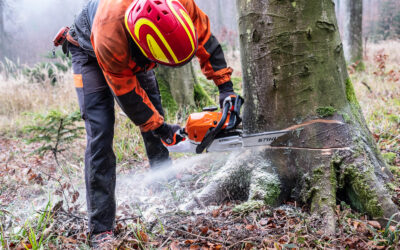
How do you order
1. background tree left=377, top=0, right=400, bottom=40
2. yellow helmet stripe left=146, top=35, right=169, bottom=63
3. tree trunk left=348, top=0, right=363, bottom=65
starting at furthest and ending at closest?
background tree left=377, top=0, right=400, bottom=40 < tree trunk left=348, top=0, right=363, bottom=65 < yellow helmet stripe left=146, top=35, right=169, bottom=63

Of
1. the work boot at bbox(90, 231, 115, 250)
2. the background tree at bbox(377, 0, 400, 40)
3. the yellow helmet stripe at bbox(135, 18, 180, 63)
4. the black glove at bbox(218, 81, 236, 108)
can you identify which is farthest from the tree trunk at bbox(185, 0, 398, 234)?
the background tree at bbox(377, 0, 400, 40)

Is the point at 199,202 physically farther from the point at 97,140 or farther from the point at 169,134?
the point at 97,140

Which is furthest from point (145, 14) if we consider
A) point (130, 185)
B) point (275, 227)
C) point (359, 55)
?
point (359, 55)

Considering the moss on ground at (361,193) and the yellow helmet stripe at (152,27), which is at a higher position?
the yellow helmet stripe at (152,27)

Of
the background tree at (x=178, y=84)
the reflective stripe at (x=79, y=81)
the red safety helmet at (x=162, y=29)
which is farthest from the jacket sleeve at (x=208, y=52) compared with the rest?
the background tree at (x=178, y=84)

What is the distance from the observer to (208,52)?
233 cm

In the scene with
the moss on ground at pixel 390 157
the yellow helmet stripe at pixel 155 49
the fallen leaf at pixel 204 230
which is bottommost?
the fallen leaf at pixel 204 230

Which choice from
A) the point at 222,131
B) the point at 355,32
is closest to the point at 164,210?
the point at 222,131

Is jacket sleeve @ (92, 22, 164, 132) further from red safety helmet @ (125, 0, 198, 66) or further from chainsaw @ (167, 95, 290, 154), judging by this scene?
chainsaw @ (167, 95, 290, 154)

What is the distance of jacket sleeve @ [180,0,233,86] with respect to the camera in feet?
7.52

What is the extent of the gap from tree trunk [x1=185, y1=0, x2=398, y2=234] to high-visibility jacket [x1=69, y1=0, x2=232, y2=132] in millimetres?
357

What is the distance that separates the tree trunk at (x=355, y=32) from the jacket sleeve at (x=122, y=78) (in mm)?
7686

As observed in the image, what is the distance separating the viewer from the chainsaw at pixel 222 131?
218 centimetres

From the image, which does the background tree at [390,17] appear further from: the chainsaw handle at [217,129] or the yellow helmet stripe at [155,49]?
the yellow helmet stripe at [155,49]
